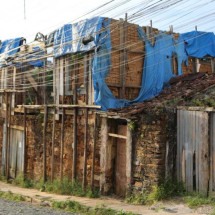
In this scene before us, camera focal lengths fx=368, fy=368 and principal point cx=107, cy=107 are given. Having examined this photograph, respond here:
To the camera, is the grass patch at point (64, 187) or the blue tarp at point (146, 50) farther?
the blue tarp at point (146, 50)

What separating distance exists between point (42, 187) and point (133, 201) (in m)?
4.71

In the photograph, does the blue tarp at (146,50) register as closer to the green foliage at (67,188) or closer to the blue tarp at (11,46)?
the green foliage at (67,188)

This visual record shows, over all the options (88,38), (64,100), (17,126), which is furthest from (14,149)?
(88,38)

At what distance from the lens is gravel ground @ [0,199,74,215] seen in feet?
32.0

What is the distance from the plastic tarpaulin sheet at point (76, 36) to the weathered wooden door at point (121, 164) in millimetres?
3057

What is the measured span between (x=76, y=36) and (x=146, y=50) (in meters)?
2.54

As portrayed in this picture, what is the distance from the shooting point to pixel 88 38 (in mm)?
12188

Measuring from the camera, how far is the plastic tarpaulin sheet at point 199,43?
14883mm

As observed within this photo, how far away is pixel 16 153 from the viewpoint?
54.0 feet

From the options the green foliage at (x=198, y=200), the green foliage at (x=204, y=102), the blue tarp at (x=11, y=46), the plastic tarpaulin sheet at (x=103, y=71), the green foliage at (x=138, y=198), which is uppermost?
the blue tarp at (x=11, y=46)

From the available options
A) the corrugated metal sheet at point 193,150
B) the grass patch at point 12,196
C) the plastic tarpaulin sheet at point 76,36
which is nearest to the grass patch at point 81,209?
the grass patch at point 12,196

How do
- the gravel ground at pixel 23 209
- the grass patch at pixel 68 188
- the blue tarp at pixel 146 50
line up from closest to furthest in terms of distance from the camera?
1. the gravel ground at pixel 23 209
2. the grass patch at pixel 68 188
3. the blue tarp at pixel 146 50

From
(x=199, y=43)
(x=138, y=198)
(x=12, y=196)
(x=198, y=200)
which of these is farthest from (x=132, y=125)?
(x=199, y=43)

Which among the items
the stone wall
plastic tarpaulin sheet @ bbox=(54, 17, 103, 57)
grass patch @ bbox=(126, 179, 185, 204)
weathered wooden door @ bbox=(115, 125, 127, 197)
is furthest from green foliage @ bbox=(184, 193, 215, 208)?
plastic tarpaulin sheet @ bbox=(54, 17, 103, 57)
